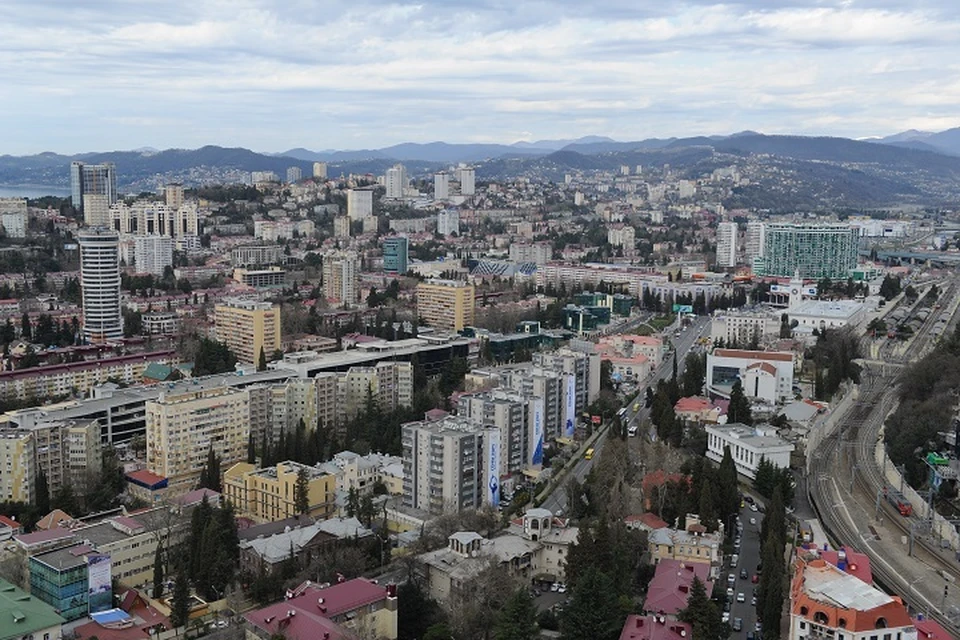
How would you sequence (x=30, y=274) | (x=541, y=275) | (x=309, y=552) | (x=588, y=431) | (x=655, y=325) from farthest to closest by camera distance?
(x=541, y=275) → (x=30, y=274) → (x=655, y=325) → (x=588, y=431) → (x=309, y=552)

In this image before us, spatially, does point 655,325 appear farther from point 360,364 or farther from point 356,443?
point 356,443

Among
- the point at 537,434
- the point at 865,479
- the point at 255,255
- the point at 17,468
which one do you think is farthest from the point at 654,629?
the point at 255,255

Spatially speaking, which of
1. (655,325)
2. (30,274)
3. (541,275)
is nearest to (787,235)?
(541,275)

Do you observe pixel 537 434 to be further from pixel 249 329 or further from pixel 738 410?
pixel 249 329

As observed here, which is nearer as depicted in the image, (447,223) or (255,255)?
(255,255)

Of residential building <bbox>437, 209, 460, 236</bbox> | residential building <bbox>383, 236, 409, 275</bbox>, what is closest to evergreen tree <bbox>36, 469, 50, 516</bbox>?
residential building <bbox>383, 236, 409, 275</bbox>

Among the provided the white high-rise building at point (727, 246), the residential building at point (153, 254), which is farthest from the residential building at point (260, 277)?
the white high-rise building at point (727, 246)
